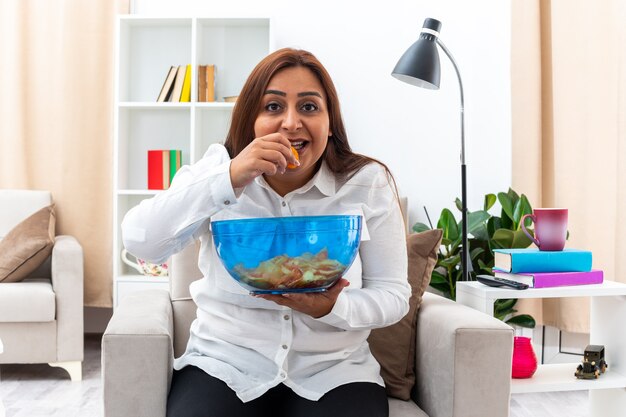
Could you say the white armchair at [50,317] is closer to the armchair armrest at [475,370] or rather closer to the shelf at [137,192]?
the shelf at [137,192]

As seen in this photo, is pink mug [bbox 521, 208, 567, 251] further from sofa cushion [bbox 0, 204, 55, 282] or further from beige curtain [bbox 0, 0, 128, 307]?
beige curtain [bbox 0, 0, 128, 307]

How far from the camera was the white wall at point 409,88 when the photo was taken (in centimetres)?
371

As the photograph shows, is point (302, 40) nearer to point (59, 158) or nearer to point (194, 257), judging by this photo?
point (59, 158)

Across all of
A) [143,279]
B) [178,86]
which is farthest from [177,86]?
[143,279]

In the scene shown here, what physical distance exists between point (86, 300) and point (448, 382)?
2.67 metres

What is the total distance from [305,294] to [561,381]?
3.52 feet

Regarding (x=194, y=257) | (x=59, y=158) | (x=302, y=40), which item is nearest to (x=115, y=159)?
(x=59, y=158)

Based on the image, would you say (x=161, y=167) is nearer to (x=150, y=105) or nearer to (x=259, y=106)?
(x=150, y=105)

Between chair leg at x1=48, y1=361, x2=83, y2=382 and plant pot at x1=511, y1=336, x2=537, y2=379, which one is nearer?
plant pot at x1=511, y1=336, x2=537, y2=379

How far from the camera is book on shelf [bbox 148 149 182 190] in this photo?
3.78 meters

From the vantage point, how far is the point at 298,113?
5.26 feet

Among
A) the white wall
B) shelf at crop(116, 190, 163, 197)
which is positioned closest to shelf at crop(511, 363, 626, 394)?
the white wall

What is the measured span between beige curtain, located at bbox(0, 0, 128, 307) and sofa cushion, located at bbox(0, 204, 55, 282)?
0.50m

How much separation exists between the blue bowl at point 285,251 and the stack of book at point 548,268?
2.90ft
